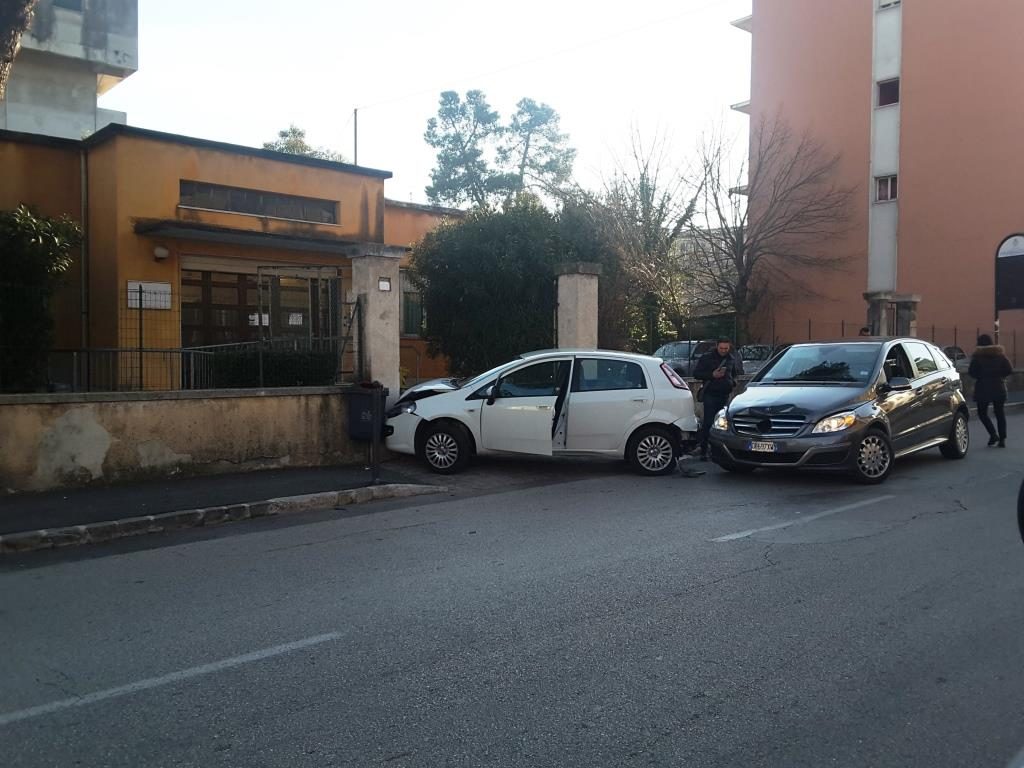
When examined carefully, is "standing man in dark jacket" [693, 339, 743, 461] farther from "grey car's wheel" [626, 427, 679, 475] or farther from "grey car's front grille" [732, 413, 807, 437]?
"grey car's front grille" [732, 413, 807, 437]

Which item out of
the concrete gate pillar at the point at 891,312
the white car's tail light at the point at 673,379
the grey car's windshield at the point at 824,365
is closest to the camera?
the grey car's windshield at the point at 824,365

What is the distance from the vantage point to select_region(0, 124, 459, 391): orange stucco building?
667 inches

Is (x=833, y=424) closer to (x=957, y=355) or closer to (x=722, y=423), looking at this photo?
(x=722, y=423)

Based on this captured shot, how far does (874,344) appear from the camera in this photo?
1132cm

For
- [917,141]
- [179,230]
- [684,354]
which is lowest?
[684,354]

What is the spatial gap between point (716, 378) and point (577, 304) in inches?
126

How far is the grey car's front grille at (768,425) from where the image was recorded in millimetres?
10047

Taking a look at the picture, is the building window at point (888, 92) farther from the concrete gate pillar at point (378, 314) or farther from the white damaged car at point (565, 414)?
the concrete gate pillar at point (378, 314)

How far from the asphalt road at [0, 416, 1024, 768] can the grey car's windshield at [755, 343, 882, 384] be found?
2.66 meters

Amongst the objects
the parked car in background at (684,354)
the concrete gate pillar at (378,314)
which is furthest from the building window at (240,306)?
the parked car in background at (684,354)

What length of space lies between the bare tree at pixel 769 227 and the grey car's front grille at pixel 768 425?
1797cm

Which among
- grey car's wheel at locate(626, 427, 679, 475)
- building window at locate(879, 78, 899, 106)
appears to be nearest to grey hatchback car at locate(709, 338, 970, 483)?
grey car's wheel at locate(626, 427, 679, 475)

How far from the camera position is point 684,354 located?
18.8 metres

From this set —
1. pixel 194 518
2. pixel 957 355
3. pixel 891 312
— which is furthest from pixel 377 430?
pixel 957 355
